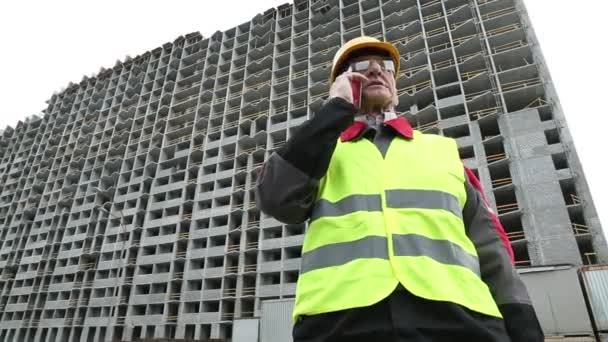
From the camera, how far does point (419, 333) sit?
1226 millimetres

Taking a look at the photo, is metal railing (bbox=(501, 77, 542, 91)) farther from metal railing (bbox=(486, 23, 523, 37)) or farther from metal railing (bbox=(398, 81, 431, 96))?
metal railing (bbox=(398, 81, 431, 96))

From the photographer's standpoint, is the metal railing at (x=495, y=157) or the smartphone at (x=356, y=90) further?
the metal railing at (x=495, y=157)

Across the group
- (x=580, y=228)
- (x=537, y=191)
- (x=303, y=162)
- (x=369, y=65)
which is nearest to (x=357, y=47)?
(x=369, y=65)

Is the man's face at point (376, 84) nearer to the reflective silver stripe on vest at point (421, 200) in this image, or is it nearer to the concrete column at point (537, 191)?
the reflective silver stripe on vest at point (421, 200)

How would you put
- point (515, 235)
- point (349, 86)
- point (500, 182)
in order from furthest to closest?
point (500, 182) → point (515, 235) → point (349, 86)

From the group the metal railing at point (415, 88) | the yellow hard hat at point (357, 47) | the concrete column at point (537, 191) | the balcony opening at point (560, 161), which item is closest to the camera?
the yellow hard hat at point (357, 47)

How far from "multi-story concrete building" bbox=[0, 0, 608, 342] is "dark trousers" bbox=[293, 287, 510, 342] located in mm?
20221

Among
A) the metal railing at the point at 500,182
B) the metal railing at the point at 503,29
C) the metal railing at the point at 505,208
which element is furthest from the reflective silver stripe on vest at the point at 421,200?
the metal railing at the point at 503,29

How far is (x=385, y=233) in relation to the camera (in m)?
1.53

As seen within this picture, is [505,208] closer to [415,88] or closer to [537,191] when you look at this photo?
[537,191]

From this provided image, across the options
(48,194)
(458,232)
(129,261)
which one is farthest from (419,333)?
(48,194)

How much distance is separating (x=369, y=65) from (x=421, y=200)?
0.88 m

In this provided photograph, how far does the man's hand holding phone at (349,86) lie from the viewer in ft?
5.77

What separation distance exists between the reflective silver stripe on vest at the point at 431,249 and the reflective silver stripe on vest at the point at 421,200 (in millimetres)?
162
